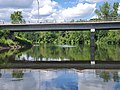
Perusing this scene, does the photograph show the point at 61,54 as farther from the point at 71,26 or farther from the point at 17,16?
the point at 17,16

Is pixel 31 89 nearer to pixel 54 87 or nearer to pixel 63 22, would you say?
pixel 54 87

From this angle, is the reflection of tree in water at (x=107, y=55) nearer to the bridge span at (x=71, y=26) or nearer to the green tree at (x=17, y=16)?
the bridge span at (x=71, y=26)

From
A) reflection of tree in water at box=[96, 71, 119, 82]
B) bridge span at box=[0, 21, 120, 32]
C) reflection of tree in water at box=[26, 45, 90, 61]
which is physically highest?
bridge span at box=[0, 21, 120, 32]

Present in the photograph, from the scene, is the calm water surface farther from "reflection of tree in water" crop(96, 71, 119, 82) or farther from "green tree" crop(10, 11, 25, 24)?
"green tree" crop(10, 11, 25, 24)

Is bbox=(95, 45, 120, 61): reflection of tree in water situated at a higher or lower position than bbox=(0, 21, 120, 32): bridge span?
lower

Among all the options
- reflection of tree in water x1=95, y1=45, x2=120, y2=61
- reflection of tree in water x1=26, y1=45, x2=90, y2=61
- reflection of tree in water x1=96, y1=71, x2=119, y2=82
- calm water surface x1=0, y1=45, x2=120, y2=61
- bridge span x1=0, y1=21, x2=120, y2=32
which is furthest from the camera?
bridge span x1=0, y1=21, x2=120, y2=32

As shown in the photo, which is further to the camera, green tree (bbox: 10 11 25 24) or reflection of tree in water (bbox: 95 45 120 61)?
green tree (bbox: 10 11 25 24)

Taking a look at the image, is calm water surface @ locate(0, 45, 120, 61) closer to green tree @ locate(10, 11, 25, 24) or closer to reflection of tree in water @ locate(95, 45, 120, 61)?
reflection of tree in water @ locate(95, 45, 120, 61)

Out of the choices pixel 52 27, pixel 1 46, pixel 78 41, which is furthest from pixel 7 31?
pixel 78 41

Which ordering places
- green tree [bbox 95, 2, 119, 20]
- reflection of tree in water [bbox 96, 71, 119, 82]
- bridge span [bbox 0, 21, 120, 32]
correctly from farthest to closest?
1. green tree [bbox 95, 2, 119, 20]
2. bridge span [bbox 0, 21, 120, 32]
3. reflection of tree in water [bbox 96, 71, 119, 82]

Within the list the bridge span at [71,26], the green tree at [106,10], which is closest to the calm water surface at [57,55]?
the bridge span at [71,26]

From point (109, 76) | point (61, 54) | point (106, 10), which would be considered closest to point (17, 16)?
point (106, 10)

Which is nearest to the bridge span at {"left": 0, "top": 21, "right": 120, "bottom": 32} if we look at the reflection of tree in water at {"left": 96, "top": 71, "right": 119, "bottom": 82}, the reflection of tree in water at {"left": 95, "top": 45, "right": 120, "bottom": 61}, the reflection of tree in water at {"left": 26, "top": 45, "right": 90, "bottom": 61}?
the reflection of tree in water at {"left": 26, "top": 45, "right": 90, "bottom": 61}

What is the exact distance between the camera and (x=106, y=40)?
16788 cm
